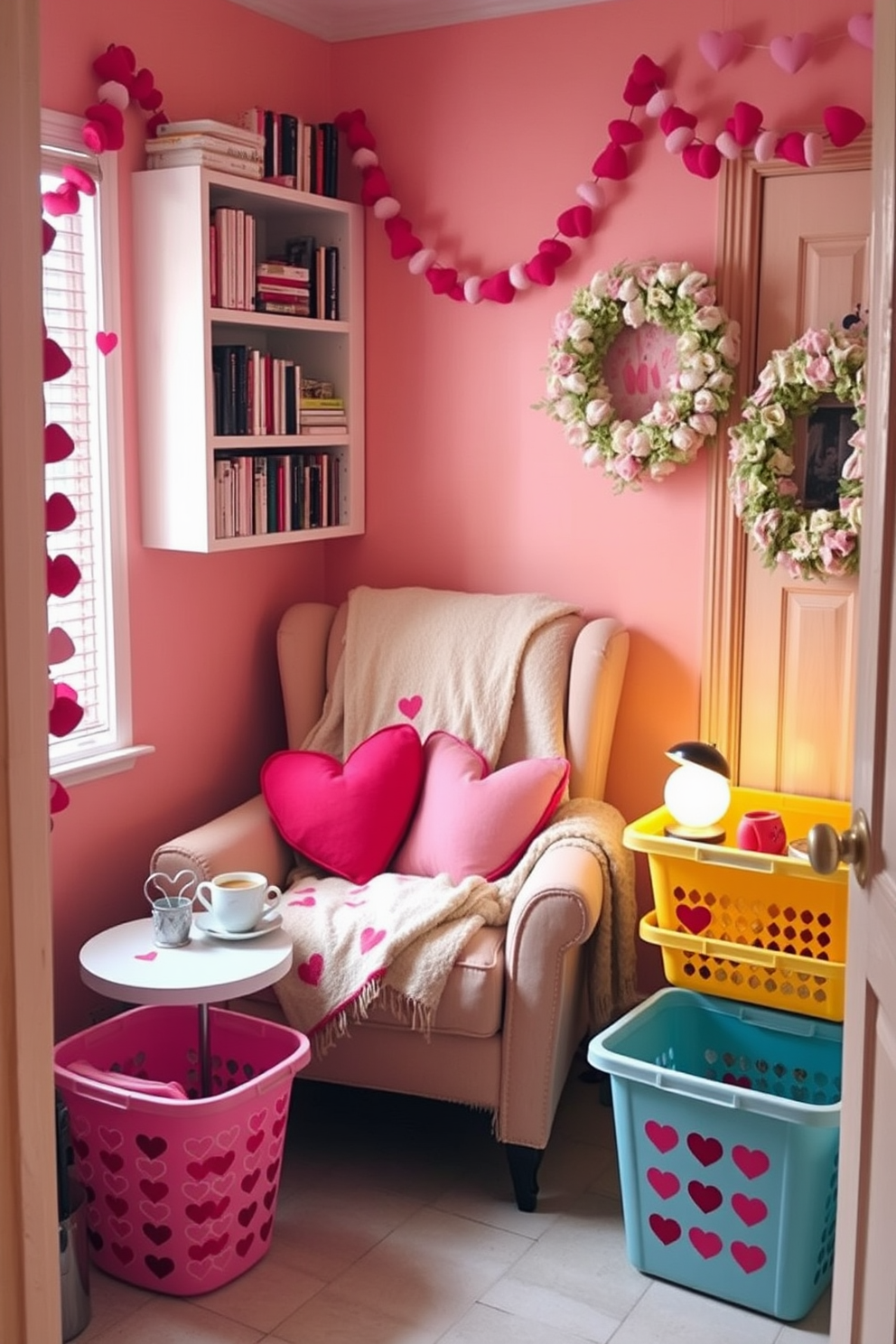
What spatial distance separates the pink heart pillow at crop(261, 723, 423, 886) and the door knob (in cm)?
168

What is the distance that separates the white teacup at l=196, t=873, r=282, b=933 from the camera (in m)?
2.78

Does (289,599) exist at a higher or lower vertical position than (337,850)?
higher

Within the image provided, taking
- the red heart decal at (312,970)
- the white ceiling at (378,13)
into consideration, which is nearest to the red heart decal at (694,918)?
the red heart decal at (312,970)

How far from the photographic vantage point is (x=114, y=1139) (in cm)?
252

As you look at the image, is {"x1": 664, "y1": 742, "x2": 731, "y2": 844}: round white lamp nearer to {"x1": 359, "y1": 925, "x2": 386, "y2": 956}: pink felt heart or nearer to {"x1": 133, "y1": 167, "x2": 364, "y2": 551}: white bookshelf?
{"x1": 359, "y1": 925, "x2": 386, "y2": 956}: pink felt heart

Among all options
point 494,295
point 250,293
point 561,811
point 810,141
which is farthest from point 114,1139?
point 810,141

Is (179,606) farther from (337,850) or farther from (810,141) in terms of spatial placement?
(810,141)

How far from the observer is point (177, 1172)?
250 centimetres

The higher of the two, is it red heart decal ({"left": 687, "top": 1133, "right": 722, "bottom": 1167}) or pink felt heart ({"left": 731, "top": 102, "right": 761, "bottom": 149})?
pink felt heart ({"left": 731, "top": 102, "right": 761, "bottom": 149})

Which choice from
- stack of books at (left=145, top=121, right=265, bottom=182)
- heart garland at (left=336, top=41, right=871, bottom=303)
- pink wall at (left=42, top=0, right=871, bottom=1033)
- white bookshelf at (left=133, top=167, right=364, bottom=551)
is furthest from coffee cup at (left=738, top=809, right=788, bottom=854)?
stack of books at (left=145, top=121, right=265, bottom=182)

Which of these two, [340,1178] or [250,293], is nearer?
[340,1178]

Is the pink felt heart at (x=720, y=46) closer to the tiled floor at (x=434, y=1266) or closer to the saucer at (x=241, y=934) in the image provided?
the saucer at (x=241, y=934)

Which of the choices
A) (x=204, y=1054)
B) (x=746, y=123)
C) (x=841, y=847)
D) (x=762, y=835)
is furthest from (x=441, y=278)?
(x=841, y=847)

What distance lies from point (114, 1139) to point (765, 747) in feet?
5.51
